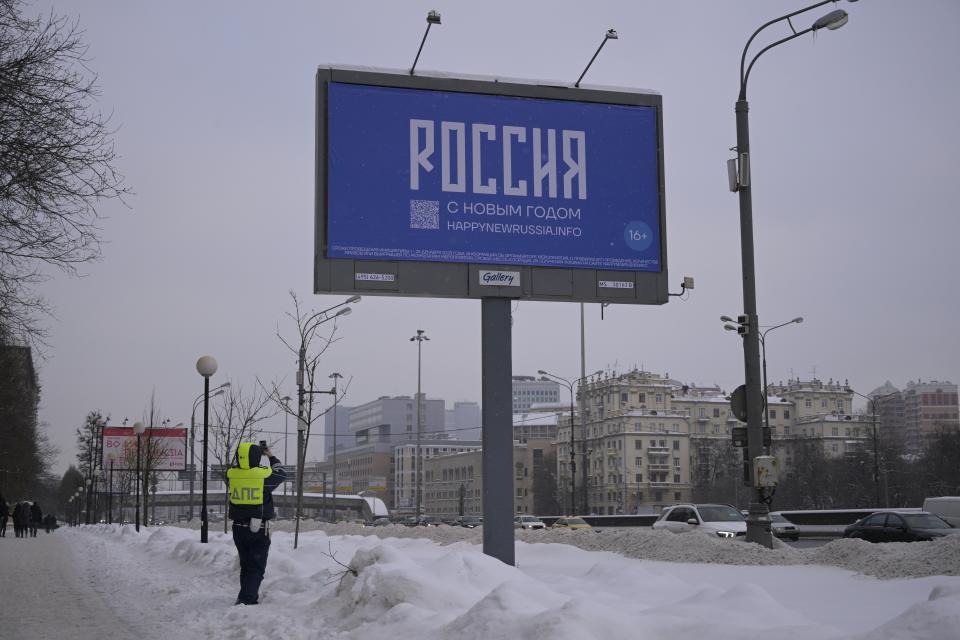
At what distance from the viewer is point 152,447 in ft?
189

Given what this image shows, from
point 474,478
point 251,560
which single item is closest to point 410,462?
point 474,478

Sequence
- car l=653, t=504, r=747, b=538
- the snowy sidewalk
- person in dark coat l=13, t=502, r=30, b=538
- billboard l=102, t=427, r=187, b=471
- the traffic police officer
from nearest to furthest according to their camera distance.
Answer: the snowy sidewalk < the traffic police officer < car l=653, t=504, r=747, b=538 < person in dark coat l=13, t=502, r=30, b=538 < billboard l=102, t=427, r=187, b=471

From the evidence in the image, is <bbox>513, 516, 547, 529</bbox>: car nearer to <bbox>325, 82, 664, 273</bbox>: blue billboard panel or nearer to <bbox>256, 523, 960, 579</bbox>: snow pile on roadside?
<bbox>256, 523, 960, 579</bbox>: snow pile on roadside

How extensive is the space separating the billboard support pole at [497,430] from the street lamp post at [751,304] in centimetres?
451

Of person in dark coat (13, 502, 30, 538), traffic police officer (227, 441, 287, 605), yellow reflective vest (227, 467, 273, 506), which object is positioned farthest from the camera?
person in dark coat (13, 502, 30, 538)

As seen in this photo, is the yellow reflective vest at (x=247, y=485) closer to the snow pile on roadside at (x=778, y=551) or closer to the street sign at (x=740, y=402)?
the snow pile on roadside at (x=778, y=551)

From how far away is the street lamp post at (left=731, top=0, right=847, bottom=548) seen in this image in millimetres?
17031

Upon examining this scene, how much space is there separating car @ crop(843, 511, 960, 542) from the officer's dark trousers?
69.7ft

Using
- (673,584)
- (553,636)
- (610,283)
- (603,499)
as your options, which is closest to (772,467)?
(610,283)

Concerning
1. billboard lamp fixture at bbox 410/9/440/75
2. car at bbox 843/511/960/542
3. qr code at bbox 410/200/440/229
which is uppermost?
billboard lamp fixture at bbox 410/9/440/75

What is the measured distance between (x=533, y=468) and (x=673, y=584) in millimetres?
133851

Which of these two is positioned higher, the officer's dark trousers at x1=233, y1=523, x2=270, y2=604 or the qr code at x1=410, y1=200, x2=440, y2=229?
the qr code at x1=410, y1=200, x2=440, y2=229

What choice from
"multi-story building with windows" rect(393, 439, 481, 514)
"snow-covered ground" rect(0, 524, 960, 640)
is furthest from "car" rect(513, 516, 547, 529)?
"multi-story building with windows" rect(393, 439, 481, 514)

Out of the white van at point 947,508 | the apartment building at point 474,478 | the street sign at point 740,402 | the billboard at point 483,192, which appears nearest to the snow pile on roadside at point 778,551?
the street sign at point 740,402
